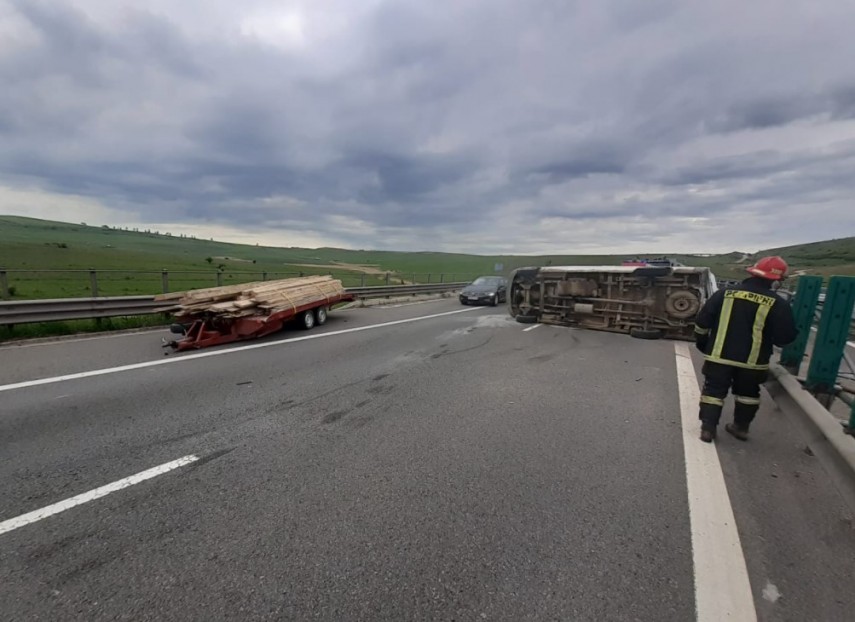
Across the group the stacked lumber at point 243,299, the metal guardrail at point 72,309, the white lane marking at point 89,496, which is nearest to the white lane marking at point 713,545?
the white lane marking at point 89,496

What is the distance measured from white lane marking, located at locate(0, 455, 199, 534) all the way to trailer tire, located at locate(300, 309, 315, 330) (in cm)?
736

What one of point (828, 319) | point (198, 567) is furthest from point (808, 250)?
point (198, 567)

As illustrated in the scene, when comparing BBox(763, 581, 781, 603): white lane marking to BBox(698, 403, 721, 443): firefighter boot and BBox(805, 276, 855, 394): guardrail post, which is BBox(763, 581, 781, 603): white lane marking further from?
BBox(805, 276, 855, 394): guardrail post

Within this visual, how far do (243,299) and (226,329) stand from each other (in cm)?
78

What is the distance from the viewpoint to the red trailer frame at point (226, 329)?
839 cm

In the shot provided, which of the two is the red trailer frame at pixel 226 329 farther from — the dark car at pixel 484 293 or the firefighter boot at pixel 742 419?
the dark car at pixel 484 293

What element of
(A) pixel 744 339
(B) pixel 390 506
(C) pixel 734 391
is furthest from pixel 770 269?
(B) pixel 390 506

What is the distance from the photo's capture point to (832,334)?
4.38 m

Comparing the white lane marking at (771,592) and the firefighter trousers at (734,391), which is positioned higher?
the firefighter trousers at (734,391)

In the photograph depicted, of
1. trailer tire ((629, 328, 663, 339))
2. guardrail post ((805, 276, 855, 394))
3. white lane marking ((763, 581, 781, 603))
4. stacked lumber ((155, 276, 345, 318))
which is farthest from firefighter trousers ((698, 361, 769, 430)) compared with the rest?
stacked lumber ((155, 276, 345, 318))

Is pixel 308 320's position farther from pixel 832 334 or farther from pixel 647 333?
pixel 832 334

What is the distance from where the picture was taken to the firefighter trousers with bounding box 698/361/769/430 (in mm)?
4121

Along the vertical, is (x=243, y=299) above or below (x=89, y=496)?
above

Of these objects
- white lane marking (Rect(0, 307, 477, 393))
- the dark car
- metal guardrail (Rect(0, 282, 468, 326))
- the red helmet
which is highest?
the red helmet
